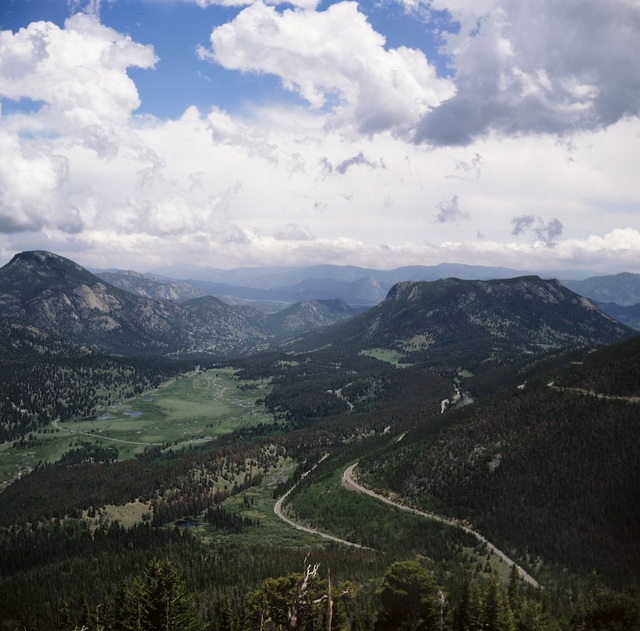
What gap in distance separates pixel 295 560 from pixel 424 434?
91.2 meters

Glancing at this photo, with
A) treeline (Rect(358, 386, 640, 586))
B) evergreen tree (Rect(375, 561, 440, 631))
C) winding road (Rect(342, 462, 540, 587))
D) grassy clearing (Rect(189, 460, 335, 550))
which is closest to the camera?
evergreen tree (Rect(375, 561, 440, 631))

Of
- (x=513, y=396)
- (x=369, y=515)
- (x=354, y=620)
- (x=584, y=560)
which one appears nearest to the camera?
(x=354, y=620)

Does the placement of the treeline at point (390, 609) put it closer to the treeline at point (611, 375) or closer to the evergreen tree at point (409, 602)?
the evergreen tree at point (409, 602)

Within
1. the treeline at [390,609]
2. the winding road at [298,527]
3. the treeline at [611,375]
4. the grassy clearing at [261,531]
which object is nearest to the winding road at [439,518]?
the treeline at [390,609]

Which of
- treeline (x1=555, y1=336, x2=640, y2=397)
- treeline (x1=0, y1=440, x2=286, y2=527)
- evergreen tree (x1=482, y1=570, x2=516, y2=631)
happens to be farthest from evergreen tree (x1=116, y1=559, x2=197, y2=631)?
treeline (x1=555, y1=336, x2=640, y2=397)

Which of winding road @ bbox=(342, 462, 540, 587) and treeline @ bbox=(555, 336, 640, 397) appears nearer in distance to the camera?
winding road @ bbox=(342, 462, 540, 587)

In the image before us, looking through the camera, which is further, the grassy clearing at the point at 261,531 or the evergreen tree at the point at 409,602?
the grassy clearing at the point at 261,531

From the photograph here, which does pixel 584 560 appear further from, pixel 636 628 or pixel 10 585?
pixel 10 585

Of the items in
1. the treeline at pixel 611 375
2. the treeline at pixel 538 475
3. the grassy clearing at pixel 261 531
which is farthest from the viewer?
the treeline at pixel 611 375

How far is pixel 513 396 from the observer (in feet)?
582

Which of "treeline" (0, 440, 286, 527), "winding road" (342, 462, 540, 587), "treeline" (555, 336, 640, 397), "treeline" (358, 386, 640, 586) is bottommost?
"treeline" (0, 440, 286, 527)

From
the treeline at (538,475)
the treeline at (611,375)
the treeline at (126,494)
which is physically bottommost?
the treeline at (126,494)

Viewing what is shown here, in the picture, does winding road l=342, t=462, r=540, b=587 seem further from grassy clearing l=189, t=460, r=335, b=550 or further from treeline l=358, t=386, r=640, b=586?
grassy clearing l=189, t=460, r=335, b=550

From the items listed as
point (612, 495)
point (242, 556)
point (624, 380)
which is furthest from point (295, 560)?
point (624, 380)
